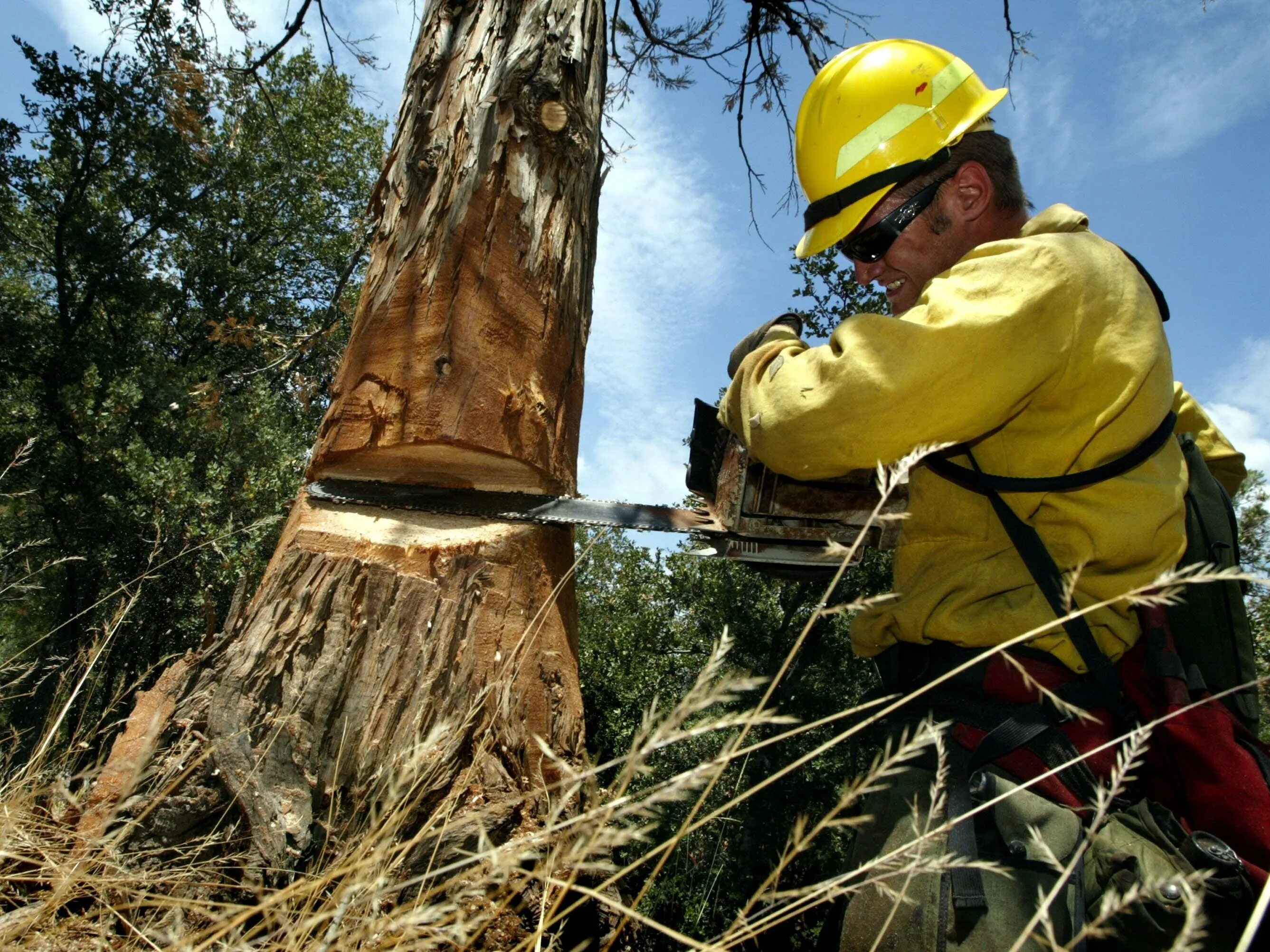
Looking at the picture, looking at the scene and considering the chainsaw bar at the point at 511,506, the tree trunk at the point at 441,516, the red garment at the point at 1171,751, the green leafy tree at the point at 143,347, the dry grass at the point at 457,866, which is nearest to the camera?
the dry grass at the point at 457,866

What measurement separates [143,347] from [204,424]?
9133 mm

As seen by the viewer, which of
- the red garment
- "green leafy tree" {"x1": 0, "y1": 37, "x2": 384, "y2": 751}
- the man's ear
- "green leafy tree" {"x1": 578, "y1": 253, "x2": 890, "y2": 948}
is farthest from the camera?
"green leafy tree" {"x1": 0, "y1": 37, "x2": 384, "y2": 751}

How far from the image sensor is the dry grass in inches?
35.1

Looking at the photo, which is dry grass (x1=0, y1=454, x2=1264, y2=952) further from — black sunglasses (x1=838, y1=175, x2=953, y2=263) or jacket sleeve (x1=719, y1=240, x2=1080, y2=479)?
black sunglasses (x1=838, y1=175, x2=953, y2=263)

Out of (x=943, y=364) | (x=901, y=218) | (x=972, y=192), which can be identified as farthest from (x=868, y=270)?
(x=943, y=364)

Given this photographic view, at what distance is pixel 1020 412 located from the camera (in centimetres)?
159

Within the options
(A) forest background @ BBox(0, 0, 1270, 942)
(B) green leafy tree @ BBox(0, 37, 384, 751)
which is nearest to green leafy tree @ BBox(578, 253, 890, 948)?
(A) forest background @ BBox(0, 0, 1270, 942)

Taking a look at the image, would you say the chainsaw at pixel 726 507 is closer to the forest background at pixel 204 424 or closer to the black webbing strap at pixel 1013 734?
the black webbing strap at pixel 1013 734

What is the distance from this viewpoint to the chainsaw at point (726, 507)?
1869 mm

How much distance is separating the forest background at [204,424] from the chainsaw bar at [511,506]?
204 cm

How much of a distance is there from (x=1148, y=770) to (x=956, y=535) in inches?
22.0

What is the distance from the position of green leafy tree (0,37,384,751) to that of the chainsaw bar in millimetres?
6139

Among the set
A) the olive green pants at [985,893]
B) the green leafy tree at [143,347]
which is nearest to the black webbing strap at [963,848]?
the olive green pants at [985,893]

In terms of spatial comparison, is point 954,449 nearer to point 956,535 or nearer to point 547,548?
point 956,535
